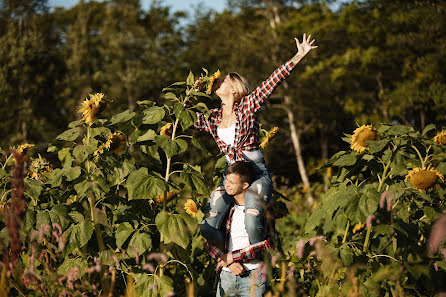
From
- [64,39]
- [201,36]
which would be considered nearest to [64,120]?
[64,39]

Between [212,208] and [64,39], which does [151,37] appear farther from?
[212,208]

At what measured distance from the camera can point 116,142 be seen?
317 centimetres

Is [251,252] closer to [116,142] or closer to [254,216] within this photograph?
[254,216]

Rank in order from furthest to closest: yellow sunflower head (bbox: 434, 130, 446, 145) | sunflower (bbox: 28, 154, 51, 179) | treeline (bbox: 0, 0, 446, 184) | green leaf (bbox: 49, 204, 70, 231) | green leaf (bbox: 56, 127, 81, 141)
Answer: treeline (bbox: 0, 0, 446, 184) < yellow sunflower head (bbox: 434, 130, 446, 145) < sunflower (bbox: 28, 154, 51, 179) < green leaf (bbox: 56, 127, 81, 141) < green leaf (bbox: 49, 204, 70, 231)

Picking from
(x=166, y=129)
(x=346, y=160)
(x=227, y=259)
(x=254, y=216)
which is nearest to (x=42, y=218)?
(x=166, y=129)

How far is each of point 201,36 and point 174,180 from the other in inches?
765

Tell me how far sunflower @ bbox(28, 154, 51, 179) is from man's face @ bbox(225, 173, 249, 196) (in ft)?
4.30

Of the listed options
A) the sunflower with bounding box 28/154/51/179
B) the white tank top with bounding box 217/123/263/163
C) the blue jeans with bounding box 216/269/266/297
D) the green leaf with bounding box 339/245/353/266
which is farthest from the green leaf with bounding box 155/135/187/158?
the green leaf with bounding box 339/245/353/266

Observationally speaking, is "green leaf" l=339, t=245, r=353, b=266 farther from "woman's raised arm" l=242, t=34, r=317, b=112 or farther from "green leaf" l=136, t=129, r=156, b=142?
"green leaf" l=136, t=129, r=156, b=142

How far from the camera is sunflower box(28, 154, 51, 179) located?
3.36 meters

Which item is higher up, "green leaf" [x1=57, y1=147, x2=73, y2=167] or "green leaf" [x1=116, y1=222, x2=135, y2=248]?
"green leaf" [x1=57, y1=147, x2=73, y2=167]

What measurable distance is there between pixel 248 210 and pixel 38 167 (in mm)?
1492

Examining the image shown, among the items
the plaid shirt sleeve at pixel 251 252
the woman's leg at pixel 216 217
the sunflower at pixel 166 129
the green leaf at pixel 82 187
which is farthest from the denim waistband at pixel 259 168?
the green leaf at pixel 82 187

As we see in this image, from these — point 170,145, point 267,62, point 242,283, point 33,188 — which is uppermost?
point 267,62
